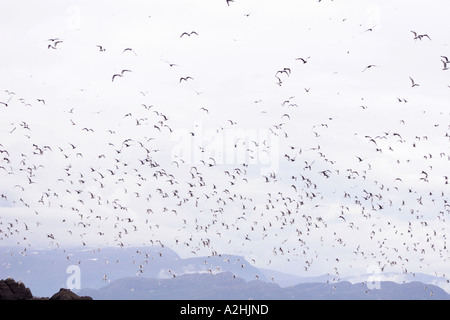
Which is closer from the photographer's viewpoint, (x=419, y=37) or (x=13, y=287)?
(x=419, y=37)

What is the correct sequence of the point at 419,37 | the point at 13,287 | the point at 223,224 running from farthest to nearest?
the point at 223,224 → the point at 13,287 → the point at 419,37
